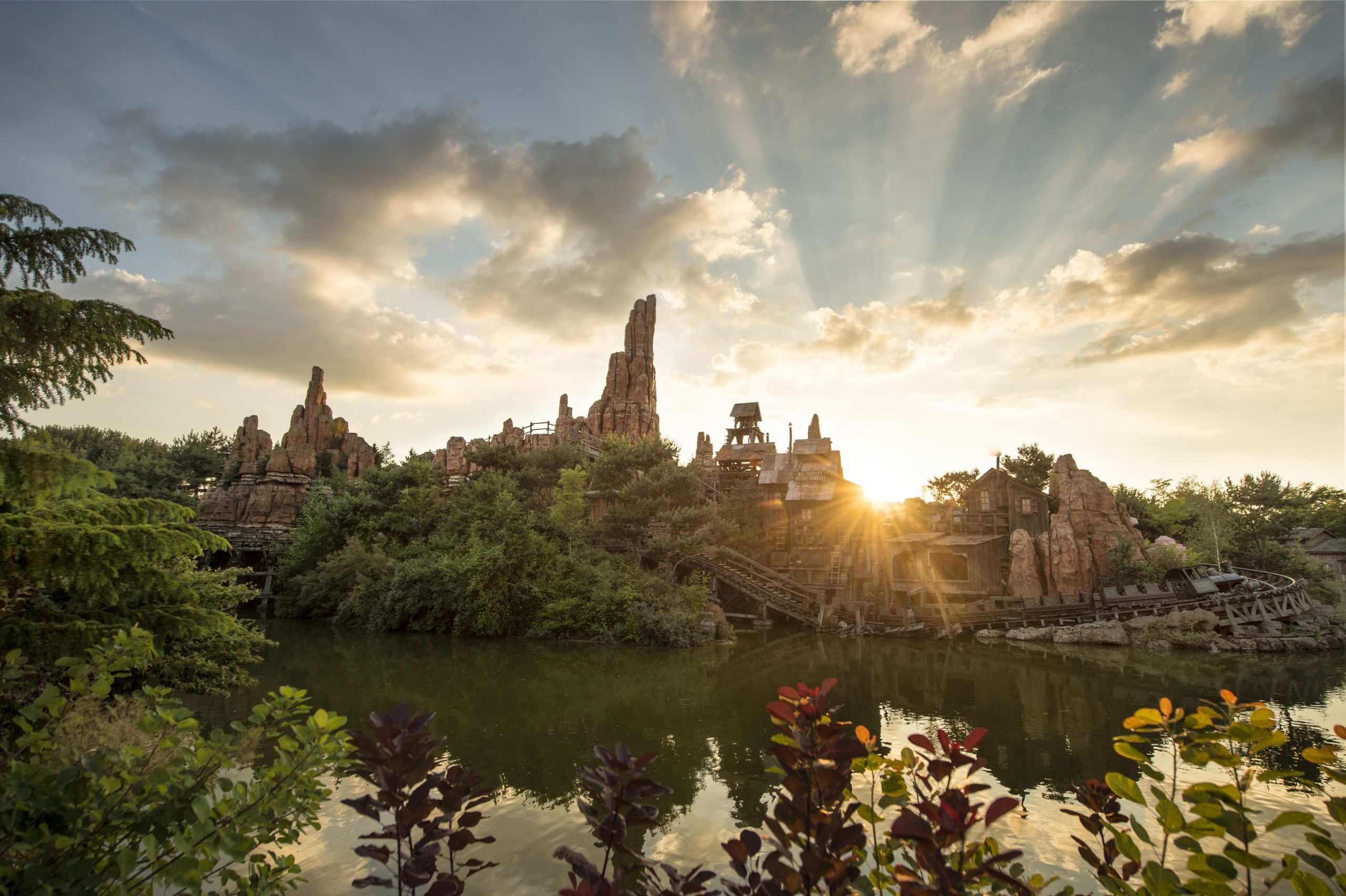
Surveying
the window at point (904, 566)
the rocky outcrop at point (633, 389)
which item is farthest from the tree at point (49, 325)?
the rocky outcrop at point (633, 389)

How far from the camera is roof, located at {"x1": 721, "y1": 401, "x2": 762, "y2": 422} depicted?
1903 inches

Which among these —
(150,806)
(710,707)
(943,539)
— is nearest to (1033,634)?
(943,539)

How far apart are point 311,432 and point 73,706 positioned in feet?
189

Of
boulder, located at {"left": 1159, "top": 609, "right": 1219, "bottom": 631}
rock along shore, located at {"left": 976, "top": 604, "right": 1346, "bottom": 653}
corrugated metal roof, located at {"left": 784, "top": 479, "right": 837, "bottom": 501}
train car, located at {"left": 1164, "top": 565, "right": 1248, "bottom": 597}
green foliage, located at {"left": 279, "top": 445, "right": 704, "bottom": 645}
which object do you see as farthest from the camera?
corrugated metal roof, located at {"left": 784, "top": 479, "right": 837, "bottom": 501}

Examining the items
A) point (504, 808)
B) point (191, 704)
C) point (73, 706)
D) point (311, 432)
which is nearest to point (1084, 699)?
Answer: point (504, 808)

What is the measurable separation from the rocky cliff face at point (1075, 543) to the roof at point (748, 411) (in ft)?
74.4

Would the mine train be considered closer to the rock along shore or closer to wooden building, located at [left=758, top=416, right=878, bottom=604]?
the rock along shore

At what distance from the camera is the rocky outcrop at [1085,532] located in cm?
2717

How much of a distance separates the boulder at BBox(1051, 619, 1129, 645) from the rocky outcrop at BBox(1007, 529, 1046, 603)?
3.49 meters

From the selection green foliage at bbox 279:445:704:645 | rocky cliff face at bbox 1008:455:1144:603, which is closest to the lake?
green foliage at bbox 279:445:704:645

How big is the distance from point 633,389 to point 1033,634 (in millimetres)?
36967

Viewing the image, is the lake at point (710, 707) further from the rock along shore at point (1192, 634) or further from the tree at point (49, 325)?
the tree at point (49, 325)

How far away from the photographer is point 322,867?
6.27 m

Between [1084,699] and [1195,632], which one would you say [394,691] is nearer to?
[1084,699]
